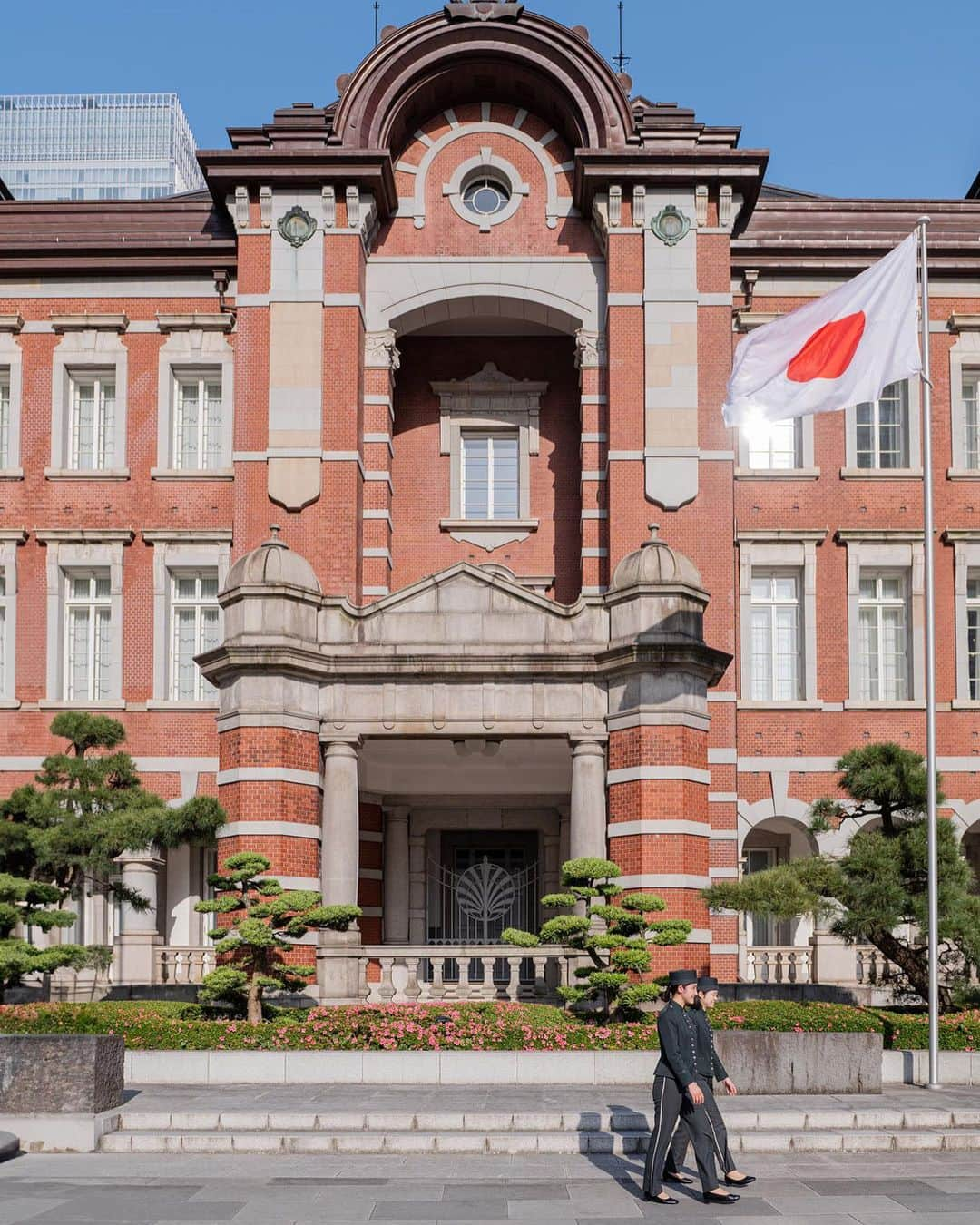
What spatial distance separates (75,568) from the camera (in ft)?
94.7

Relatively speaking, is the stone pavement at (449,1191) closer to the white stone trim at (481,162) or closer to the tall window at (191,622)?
the tall window at (191,622)

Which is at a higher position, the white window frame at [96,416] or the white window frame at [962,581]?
the white window frame at [96,416]

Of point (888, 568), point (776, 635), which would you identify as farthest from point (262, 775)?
point (888, 568)

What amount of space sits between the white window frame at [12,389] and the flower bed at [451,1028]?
12.0 meters

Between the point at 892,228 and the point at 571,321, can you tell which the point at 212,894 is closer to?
the point at 571,321

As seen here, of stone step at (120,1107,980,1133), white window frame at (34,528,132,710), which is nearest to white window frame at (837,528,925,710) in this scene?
white window frame at (34,528,132,710)

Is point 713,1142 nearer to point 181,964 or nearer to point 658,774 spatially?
point 658,774

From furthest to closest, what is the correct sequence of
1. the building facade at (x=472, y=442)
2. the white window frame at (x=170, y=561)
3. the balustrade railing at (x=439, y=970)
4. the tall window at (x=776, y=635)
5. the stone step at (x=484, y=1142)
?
1. the tall window at (x=776, y=635)
2. the white window frame at (x=170, y=561)
3. the building facade at (x=472, y=442)
4. the balustrade railing at (x=439, y=970)
5. the stone step at (x=484, y=1142)

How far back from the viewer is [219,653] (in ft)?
72.8

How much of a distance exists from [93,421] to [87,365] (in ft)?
3.21

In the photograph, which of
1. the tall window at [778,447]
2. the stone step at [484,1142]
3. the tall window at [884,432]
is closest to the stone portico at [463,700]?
the stone step at [484,1142]

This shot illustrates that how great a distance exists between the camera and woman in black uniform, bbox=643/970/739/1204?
40.2 ft

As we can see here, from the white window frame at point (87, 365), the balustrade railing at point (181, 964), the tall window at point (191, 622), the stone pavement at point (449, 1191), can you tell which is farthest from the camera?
the white window frame at point (87, 365)

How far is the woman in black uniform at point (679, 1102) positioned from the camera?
12.3 metres
